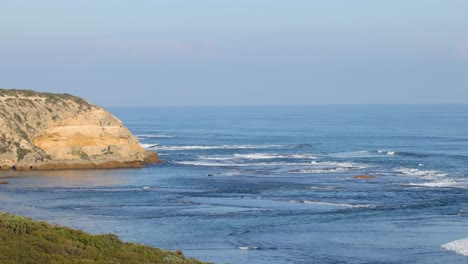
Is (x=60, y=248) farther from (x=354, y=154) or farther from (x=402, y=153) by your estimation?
(x=402, y=153)

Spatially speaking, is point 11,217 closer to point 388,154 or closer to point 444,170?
point 444,170

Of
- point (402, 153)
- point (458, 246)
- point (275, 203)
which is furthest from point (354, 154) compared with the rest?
point (458, 246)

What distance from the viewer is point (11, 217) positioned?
31.1 m

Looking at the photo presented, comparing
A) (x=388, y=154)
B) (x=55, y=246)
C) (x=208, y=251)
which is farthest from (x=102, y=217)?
(x=388, y=154)

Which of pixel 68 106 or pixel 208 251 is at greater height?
pixel 68 106

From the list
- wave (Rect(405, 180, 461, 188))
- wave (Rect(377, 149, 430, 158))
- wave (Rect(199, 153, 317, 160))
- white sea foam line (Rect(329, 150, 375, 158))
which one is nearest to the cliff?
wave (Rect(199, 153, 317, 160))

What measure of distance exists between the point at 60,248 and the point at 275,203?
29869 millimetres

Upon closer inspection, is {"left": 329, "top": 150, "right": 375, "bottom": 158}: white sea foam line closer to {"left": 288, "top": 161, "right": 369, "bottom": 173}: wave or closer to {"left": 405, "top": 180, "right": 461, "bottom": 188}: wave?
{"left": 288, "top": 161, "right": 369, "bottom": 173}: wave

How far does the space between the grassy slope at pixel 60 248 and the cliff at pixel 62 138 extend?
4892 cm

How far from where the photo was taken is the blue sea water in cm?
4019

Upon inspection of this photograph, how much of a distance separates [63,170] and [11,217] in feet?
154

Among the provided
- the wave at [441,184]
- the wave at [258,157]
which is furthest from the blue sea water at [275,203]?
the wave at [258,157]

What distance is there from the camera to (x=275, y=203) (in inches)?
2172

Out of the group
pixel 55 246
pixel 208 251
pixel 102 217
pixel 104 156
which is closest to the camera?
pixel 55 246
